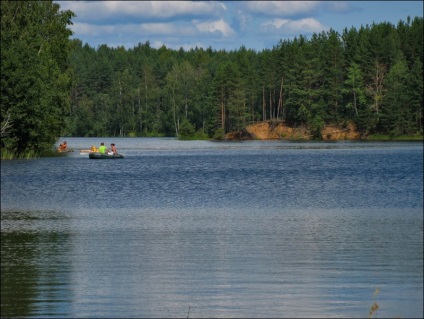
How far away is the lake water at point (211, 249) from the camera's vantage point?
1914 cm

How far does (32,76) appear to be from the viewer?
8019 cm

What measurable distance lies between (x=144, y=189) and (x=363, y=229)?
24641 mm

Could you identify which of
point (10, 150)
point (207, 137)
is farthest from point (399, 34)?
point (10, 150)

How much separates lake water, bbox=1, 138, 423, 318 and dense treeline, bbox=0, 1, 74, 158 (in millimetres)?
22370

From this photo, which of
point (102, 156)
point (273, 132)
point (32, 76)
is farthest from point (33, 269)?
point (273, 132)

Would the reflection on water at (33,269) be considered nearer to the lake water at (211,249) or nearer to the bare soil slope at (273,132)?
the lake water at (211,249)

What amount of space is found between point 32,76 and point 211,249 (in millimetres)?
56053

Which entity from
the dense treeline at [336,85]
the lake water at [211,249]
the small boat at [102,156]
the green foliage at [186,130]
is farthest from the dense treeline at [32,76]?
the green foliage at [186,130]

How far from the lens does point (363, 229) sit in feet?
108

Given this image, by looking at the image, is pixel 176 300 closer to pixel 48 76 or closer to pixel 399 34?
pixel 48 76

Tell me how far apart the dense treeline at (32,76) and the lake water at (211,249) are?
73.4 ft

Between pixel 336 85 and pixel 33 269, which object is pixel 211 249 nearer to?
pixel 33 269

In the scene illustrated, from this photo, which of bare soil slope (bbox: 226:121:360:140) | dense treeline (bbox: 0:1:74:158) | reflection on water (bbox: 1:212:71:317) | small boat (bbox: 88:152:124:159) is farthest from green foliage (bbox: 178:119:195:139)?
reflection on water (bbox: 1:212:71:317)

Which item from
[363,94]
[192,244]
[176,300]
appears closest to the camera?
[176,300]
